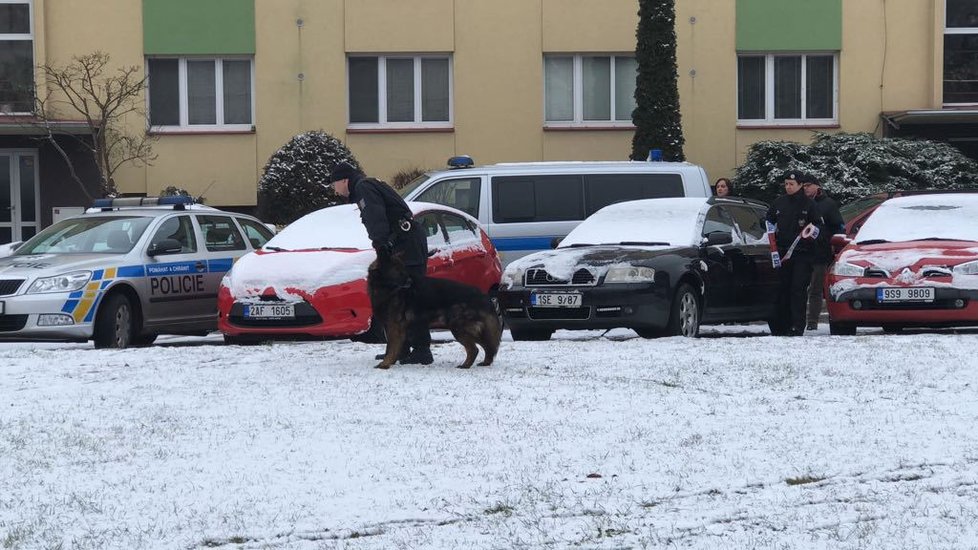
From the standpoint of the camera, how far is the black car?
45.9 feet

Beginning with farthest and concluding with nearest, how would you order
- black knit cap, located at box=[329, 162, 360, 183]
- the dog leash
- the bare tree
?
the bare tree, the dog leash, black knit cap, located at box=[329, 162, 360, 183]

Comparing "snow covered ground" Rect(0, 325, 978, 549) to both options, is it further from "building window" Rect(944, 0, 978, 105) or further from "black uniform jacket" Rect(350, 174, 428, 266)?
"building window" Rect(944, 0, 978, 105)

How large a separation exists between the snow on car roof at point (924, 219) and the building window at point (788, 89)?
517 inches

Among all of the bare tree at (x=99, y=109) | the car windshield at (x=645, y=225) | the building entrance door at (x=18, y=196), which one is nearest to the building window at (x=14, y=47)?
the bare tree at (x=99, y=109)

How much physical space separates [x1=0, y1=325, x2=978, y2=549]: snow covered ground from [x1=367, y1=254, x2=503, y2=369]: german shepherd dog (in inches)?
12.7

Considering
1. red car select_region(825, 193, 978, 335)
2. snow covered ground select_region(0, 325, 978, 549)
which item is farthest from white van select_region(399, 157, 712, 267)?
snow covered ground select_region(0, 325, 978, 549)

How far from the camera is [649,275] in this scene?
14.0 metres

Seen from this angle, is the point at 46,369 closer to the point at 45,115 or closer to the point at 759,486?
the point at 759,486

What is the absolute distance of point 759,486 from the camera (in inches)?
290

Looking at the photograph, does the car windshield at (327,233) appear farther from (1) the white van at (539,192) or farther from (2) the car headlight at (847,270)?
(2) the car headlight at (847,270)

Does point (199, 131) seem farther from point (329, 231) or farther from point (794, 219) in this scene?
point (794, 219)

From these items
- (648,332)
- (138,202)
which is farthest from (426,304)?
(138,202)

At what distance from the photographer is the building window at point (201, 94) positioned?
28.9 meters

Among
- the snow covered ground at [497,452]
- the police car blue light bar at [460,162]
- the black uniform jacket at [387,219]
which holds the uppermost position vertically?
the police car blue light bar at [460,162]
